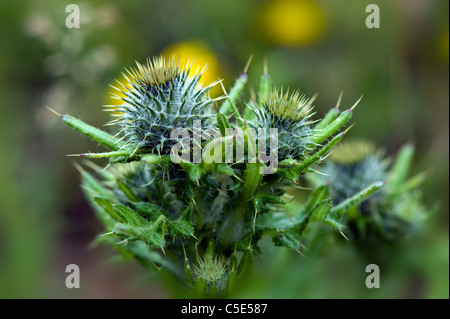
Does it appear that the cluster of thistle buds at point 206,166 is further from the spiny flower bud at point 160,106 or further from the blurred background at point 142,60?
the blurred background at point 142,60

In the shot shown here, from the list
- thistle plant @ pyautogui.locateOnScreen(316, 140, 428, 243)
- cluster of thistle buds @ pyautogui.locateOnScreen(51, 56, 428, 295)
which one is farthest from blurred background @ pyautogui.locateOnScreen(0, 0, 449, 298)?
cluster of thistle buds @ pyautogui.locateOnScreen(51, 56, 428, 295)

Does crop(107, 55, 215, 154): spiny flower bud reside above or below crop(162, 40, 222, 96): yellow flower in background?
below

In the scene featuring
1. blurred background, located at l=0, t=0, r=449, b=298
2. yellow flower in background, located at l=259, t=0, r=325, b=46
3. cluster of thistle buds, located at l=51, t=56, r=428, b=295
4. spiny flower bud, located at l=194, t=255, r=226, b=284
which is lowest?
spiny flower bud, located at l=194, t=255, r=226, b=284

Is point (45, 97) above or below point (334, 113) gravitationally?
above

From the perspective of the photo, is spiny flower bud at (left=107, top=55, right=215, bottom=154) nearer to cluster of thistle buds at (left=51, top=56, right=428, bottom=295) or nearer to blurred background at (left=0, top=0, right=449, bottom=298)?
cluster of thistle buds at (left=51, top=56, right=428, bottom=295)

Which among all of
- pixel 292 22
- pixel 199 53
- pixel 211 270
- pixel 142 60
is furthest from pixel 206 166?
pixel 292 22

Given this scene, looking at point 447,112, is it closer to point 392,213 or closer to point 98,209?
point 392,213
